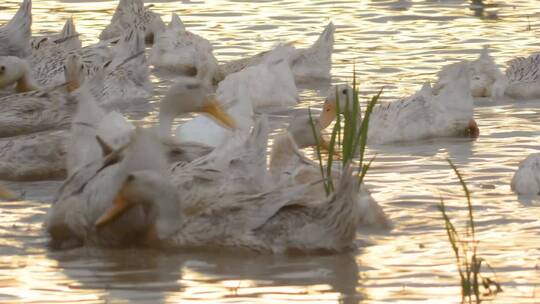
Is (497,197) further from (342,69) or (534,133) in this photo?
(342,69)

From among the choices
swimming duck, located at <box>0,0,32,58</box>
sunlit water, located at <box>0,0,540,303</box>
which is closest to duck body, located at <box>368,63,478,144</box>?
sunlit water, located at <box>0,0,540,303</box>

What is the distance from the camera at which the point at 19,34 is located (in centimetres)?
1390

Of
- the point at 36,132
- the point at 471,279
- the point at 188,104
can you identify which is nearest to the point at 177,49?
the point at 36,132

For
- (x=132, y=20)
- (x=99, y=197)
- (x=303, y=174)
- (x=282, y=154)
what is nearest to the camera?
(x=99, y=197)

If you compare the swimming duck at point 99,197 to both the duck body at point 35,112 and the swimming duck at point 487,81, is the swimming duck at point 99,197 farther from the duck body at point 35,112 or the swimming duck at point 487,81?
the swimming duck at point 487,81

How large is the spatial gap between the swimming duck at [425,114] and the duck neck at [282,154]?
162cm

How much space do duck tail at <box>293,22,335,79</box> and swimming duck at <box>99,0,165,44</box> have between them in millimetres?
2172

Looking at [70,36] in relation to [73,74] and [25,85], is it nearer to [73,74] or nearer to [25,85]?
[25,85]

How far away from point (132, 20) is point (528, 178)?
7001mm

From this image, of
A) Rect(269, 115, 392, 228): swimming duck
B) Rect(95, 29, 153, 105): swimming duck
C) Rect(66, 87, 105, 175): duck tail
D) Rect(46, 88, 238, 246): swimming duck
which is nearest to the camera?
Rect(46, 88, 238, 246): swimming duck

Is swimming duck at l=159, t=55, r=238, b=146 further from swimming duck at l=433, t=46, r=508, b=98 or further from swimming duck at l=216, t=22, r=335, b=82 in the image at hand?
swimming duck at l=216, t=22, r=335, b=82

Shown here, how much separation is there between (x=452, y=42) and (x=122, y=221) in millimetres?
7416

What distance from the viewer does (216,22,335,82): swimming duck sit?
12.9m

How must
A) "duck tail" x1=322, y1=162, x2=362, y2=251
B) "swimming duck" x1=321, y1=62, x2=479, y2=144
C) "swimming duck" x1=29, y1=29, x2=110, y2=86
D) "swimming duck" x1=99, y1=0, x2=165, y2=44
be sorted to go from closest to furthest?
"duck tail" x1=322, y1=162, x2=362, y2=251
"swimming duck" x1=321, y1=62, x2=479, y2=144
"swimming duck" x1=29, y1=29, x2=110, y2=86
"swimming duck" x1=99, y1=0, x2=165, y2=44
